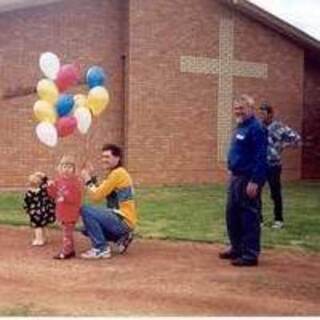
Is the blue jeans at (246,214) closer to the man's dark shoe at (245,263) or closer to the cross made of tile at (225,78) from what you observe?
the man's dark shoe at (245,263)

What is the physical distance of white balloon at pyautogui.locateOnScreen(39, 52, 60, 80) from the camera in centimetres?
825

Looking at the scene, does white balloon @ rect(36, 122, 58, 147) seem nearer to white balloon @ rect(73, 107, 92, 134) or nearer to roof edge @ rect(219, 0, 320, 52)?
white balloon @ rect(73, 107, 92, 134)

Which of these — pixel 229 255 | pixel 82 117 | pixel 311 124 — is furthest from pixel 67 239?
pixel 311 124

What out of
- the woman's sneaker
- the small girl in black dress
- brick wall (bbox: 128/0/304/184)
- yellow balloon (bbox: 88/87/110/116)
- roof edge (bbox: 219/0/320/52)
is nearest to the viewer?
the woman's sneaker

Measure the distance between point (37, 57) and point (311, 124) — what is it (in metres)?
7.46

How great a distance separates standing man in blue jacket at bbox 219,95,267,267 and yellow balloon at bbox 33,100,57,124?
165cm

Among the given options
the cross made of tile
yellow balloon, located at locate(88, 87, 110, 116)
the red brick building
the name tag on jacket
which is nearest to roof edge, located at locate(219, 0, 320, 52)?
the red brick building

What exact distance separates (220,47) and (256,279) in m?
11.4

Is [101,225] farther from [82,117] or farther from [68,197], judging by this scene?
[82,117]

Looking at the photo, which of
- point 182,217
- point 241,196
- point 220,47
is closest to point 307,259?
point 241,196

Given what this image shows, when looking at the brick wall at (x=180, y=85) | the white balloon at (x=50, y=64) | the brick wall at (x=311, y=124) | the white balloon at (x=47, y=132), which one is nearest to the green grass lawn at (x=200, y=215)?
the brick wall at (x=180, y=85)

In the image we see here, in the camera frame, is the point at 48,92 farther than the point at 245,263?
Yes

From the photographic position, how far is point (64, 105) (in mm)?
8320

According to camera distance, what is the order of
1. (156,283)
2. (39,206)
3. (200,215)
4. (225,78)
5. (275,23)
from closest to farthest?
1. (156,283)
2. (39,206)
3. (200,215)
4. (225,78)
5. (275,23)
